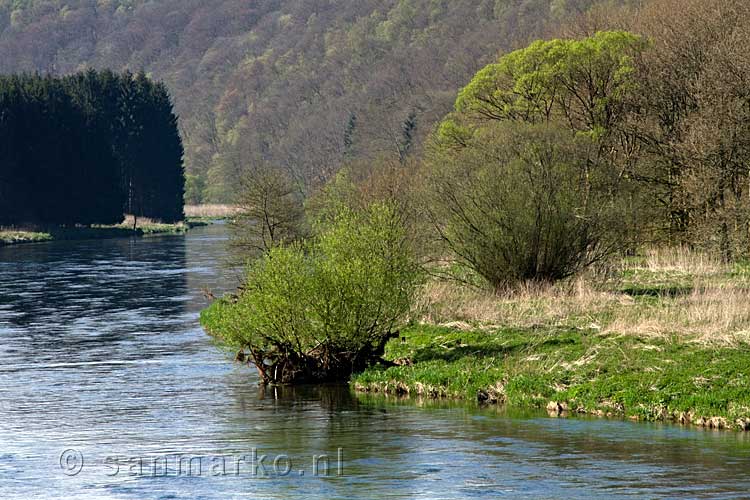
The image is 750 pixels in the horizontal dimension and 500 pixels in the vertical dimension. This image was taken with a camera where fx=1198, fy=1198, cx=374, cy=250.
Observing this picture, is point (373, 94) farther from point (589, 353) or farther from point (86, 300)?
point (589, 353)

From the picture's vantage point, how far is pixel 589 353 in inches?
928

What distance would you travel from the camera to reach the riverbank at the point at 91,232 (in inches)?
3529

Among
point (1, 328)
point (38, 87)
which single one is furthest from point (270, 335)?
point (38, 87)

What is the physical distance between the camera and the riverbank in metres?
89.6

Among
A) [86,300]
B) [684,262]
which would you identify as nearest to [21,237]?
[86,300]

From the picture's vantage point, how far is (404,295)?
85.8 ft

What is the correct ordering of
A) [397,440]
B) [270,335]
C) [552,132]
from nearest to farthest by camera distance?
[397,440] < [270,335] < [552,132]

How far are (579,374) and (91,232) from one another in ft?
267

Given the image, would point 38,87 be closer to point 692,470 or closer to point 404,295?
point 404,295

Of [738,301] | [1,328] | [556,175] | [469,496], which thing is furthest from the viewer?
[1,328]

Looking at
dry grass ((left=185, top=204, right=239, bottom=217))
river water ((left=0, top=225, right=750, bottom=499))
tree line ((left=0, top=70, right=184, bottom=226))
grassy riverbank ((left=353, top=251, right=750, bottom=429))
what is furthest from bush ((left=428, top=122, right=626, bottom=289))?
dry grass ((left=185, top=204, right=239, bottom=217))

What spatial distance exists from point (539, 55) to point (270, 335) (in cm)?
2825

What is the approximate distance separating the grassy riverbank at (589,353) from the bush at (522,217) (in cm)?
140

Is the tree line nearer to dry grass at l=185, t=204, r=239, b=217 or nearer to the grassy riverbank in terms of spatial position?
dry grass at l=185, t=204, r=239, b=217
